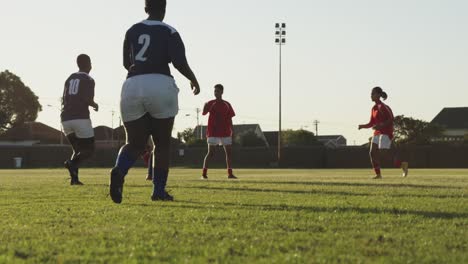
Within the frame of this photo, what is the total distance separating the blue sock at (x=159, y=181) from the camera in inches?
296

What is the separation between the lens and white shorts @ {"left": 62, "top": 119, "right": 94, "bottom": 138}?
11.6 meters

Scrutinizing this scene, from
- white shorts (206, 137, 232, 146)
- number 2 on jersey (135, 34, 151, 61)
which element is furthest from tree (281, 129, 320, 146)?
number 2 on jersey (135, 34, 151, 61)

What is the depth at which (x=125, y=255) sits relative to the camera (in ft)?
12.3

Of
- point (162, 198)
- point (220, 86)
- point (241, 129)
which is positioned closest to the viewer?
point (162, 198)

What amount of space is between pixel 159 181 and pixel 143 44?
146cm

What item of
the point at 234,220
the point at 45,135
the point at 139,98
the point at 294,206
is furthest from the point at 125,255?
the point at 45,135

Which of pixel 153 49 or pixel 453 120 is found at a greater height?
pixel 453 120

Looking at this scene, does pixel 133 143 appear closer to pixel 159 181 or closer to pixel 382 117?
pixel 159 181

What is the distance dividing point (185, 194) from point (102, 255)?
4.69m

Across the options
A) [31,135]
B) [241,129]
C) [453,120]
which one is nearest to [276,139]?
[241,129]

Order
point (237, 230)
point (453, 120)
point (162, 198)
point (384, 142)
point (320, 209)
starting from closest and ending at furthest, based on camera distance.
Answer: point (237, 230), point (320, 209), point (162, 198), point (384, 142), point (453, 120)

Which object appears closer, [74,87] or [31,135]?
[74,87]

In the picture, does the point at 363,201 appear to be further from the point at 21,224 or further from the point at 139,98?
the point at 21,224

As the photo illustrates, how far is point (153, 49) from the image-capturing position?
7.41m
